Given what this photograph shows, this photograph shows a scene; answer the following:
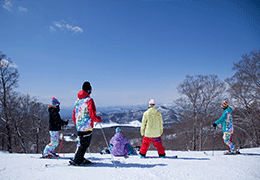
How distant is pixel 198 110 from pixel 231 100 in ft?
13.8

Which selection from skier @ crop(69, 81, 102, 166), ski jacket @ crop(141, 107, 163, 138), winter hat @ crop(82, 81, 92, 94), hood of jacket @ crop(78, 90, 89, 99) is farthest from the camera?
ski jacket @ crop(141, 107, 163, 138)

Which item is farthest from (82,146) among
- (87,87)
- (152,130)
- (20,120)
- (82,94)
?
(20,120)

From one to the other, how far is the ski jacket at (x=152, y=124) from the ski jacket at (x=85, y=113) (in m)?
2.03

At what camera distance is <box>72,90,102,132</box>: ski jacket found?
3520mm

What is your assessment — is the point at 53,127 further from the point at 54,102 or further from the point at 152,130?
the point at 152,130

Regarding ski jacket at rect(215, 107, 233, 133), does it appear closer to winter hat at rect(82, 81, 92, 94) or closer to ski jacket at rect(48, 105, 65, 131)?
winter hat at rect(82, 81, 92, 94)

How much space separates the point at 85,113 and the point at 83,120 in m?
0.20

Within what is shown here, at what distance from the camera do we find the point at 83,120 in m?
3.60

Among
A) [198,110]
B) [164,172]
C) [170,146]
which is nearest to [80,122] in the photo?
[164,172]

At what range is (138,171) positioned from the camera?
9.89 ft

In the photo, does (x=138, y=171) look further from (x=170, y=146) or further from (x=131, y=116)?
(x=131, y=116)

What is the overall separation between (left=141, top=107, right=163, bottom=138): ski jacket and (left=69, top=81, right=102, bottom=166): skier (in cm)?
203

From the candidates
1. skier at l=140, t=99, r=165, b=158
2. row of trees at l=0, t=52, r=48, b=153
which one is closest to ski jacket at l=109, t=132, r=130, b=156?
skier at l=140, t=99, r=165, b=158

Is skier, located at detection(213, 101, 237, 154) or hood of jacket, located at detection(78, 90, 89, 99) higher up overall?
hood of jacket, located at detection(78, 90, 89, 99)
